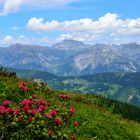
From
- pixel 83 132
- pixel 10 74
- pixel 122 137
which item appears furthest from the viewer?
pixel 10 74

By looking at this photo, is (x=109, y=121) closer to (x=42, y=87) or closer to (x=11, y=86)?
(x=42, y=87)

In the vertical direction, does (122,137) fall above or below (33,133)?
below

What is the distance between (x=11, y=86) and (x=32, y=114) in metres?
10.3

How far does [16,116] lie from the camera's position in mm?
11516

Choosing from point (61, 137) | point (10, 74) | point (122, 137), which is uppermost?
point (10, 74)

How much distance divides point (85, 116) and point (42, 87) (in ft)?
14.9

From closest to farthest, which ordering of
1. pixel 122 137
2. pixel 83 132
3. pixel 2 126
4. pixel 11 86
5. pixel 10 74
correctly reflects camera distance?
pixel 2 126 < pixel 83 132 < pixel 11 86 < pixel 122 137 < pixel 10 74

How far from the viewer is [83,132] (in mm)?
→ 20469

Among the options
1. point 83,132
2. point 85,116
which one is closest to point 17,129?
point 83,132

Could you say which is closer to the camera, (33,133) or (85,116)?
(33,133)

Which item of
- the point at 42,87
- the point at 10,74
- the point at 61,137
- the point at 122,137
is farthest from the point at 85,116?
the point at 61,137

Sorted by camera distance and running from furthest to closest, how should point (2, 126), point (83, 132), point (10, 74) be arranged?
point (10, 74) → point (83, 132) → point (2, 126)

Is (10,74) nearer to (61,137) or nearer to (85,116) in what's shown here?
(85,116)

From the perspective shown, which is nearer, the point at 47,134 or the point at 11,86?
the point at 47,134
